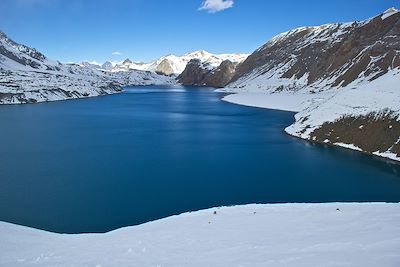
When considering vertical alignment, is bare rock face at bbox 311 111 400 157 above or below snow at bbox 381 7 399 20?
below

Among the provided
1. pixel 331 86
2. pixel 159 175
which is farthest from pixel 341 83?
pixel 159 175

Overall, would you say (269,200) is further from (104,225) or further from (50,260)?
(50,260)

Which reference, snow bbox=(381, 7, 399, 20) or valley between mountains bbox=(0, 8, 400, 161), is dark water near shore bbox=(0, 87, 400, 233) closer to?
valley between mountains bbox=(0, 8, 400, 161)

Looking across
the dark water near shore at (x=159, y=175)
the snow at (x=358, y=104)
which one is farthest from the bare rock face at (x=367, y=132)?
the dark water near shore at (x=159, y=175)

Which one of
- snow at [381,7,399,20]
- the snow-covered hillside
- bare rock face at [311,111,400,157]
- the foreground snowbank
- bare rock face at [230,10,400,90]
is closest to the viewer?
the foreground snowbank

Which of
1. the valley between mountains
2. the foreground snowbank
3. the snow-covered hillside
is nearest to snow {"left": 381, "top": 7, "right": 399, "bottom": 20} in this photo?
the valley between mountains

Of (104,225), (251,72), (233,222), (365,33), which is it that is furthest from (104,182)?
(251,72)

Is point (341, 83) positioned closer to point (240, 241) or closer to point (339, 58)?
point (339, 58)

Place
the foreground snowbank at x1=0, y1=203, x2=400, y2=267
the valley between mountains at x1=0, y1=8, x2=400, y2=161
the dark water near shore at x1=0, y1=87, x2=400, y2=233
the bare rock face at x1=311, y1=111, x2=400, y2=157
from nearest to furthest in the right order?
the foreground snowbank at x1=0, y1=203, x2=400, y2=267, the dark water near shore at x1=0, y1=87, x2=400, y2=233, the bare rock face at x1=311, y1=111, x2=400, y2=157, the valley between mountains at x1=0, y1=8, x2=400, y2=161
